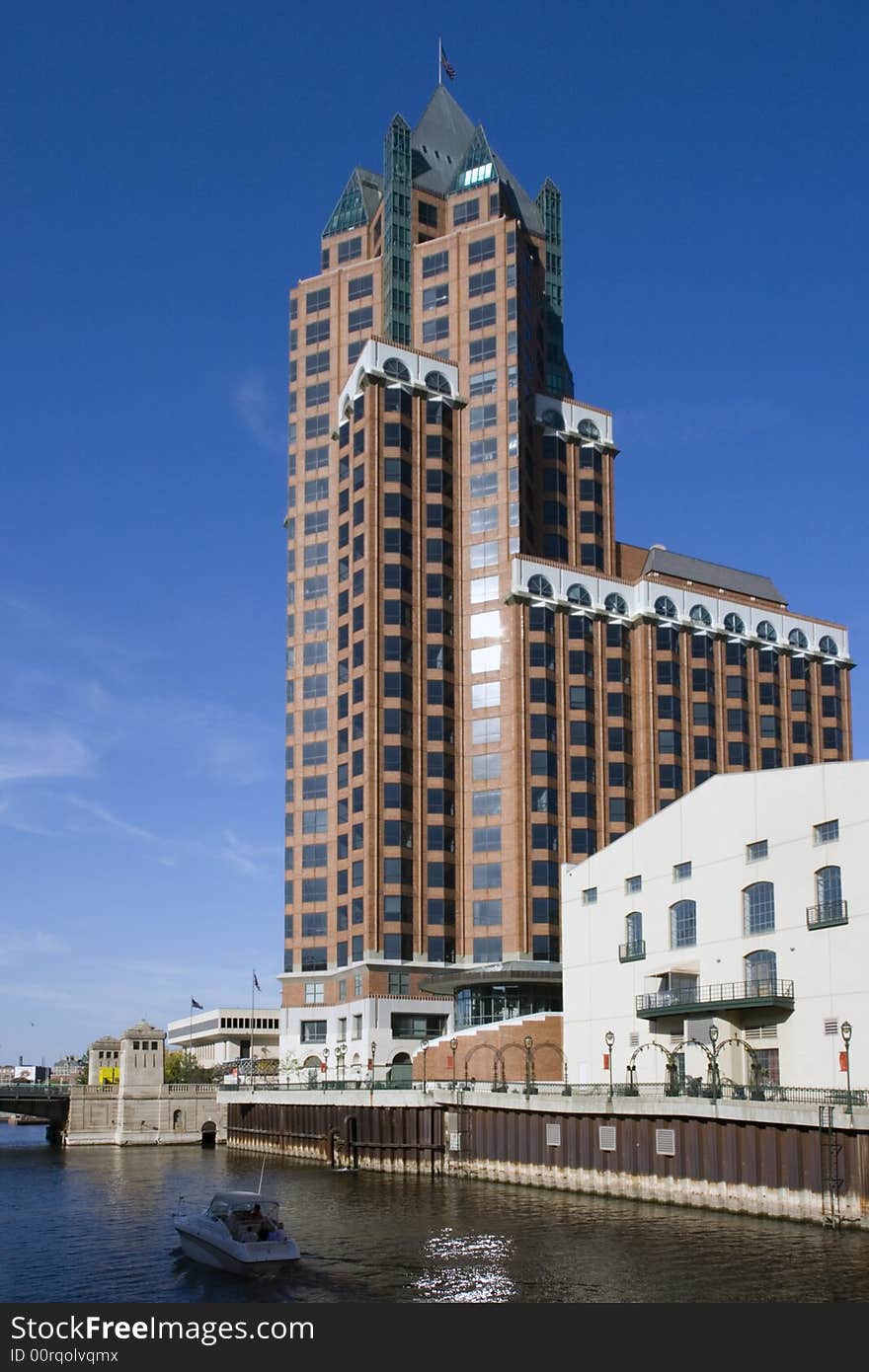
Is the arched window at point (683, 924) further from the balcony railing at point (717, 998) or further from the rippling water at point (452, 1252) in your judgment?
the rippling water at point (452, 1252)

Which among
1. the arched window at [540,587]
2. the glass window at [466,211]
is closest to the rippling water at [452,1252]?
the arched window at [540,587]

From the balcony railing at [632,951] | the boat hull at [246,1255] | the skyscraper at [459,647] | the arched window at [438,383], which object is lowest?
the boat hull at [246,1255]

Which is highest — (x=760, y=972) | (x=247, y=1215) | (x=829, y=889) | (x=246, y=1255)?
(x=829, y=889)

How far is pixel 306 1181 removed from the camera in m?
100

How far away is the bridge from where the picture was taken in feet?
536

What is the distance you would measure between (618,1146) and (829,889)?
18802mm

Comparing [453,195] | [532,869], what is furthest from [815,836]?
[453,195]

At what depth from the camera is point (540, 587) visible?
16462 centimetres

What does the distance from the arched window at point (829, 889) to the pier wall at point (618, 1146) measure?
1293 cm

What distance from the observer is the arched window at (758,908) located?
84.9 m

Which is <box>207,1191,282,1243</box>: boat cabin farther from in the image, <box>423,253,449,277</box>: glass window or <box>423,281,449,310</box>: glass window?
<box>423,253,449,277</box>: glass window

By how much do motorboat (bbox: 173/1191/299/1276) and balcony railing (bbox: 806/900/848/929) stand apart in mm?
33280

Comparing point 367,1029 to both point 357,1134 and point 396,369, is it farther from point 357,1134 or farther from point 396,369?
point 396,369

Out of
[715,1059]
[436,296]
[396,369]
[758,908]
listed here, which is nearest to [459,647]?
[396,369]
